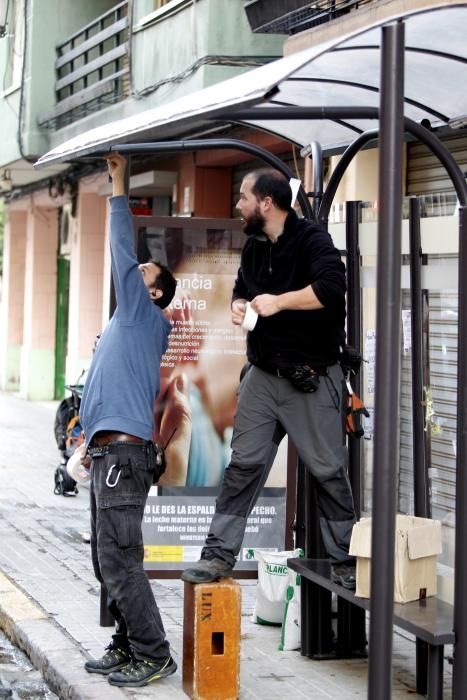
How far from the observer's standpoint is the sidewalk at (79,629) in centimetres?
632

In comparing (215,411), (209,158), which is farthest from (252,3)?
(215,411)

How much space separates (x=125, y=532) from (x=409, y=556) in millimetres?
1304

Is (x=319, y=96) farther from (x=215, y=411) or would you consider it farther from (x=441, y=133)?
(x=215, y=411)

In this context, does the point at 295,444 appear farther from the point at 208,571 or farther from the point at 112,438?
the point at 112,438

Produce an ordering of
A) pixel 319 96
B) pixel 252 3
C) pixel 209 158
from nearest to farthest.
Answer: pixel 319 96, pixel 252 3, pixel 209 158

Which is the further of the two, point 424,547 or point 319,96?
point 319,96

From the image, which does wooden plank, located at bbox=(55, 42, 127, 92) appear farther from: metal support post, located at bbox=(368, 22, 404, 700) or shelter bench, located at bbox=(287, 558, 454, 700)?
metal support post, located at bbox=(368, 22, 404, 700)

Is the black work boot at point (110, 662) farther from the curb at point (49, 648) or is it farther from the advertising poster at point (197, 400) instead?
the advertising poster at point (197, 400)

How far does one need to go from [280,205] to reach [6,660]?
10.0 feet

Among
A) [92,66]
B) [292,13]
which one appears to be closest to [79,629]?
[292,13]

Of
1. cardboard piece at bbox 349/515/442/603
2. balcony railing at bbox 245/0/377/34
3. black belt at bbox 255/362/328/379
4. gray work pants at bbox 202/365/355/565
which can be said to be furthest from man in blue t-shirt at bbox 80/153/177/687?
balcony railing at bbox 245/0/377/34

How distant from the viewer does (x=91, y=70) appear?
19375mm

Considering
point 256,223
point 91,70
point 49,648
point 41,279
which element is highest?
point 91,70

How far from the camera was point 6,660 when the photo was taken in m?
7.38
